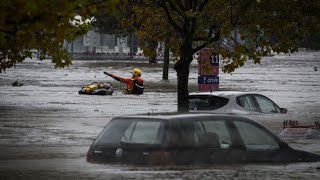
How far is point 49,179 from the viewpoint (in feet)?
46.4

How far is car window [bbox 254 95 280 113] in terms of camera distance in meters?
25.8

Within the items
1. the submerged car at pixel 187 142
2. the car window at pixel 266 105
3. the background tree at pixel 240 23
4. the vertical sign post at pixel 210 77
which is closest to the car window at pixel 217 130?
the submerged car at pixel 187 142

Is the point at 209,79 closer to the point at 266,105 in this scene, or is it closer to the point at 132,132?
the point at 266,105

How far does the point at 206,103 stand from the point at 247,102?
5.40 feet

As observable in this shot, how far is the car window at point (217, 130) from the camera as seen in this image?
44.0 feet

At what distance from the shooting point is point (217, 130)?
44.7 feet

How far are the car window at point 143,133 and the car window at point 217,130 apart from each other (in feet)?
1.94

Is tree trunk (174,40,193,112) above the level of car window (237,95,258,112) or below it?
above

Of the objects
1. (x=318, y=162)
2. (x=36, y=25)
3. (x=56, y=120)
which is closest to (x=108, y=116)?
(x=56, y=120)

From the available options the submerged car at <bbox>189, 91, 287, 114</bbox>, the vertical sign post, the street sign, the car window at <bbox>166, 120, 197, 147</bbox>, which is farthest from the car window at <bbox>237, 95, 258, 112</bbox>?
the car window at <bbox>166, 120, 197, 147</bbox>

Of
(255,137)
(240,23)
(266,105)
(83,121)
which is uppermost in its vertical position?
(240,23)

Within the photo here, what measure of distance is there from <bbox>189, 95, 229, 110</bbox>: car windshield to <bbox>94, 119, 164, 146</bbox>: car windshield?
9.79 m

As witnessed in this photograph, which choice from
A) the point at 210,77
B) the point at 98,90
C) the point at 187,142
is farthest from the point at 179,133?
the point at 98,90

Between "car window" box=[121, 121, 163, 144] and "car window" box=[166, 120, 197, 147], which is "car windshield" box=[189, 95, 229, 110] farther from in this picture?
"car window" box=[166, 120, 197, 147]
